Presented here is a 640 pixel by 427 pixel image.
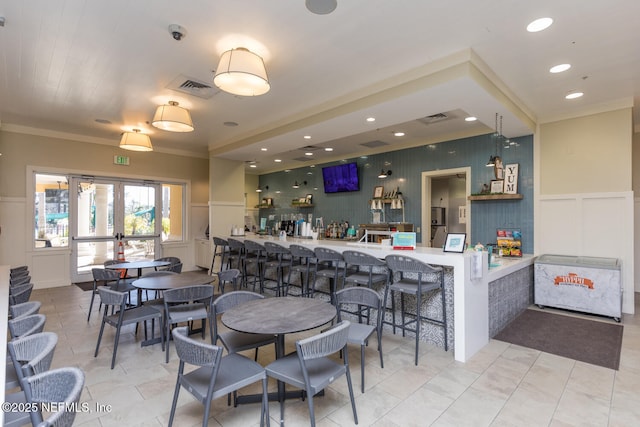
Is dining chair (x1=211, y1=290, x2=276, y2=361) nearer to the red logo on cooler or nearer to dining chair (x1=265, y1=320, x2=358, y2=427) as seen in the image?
dining chair (x1=265, y1=320, x2=358, y2=427)

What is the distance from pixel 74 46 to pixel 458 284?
439 cm

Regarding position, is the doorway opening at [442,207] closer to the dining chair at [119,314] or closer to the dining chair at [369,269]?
the dining chair at [369,269]

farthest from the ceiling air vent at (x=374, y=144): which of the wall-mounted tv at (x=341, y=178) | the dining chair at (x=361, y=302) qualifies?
the dining chair at (x=361, y=302)

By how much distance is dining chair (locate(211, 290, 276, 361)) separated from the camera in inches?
95.6

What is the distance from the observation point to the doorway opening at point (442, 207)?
6.82m

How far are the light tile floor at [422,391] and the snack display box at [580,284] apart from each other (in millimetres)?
867

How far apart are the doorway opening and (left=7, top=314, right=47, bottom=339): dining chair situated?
20.1ft

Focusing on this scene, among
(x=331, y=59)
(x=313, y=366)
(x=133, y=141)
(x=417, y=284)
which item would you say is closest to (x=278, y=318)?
(x=313, y=366)

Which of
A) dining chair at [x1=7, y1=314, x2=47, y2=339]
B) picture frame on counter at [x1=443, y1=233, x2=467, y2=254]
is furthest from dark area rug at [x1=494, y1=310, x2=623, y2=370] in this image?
dining chair at [x1=7, y1=314, x2=47, y2=339]

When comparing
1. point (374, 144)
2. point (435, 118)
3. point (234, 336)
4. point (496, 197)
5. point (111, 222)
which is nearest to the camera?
point (234, 336)

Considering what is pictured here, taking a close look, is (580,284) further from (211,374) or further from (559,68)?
(211,374)

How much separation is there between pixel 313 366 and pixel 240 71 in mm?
2456

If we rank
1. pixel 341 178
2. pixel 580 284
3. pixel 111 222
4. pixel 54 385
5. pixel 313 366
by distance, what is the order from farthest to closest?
pixel 341 178, pixel 111 222, pixel 580 284, pixel 313 366, pixel 54 385

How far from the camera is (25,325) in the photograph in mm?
2010
